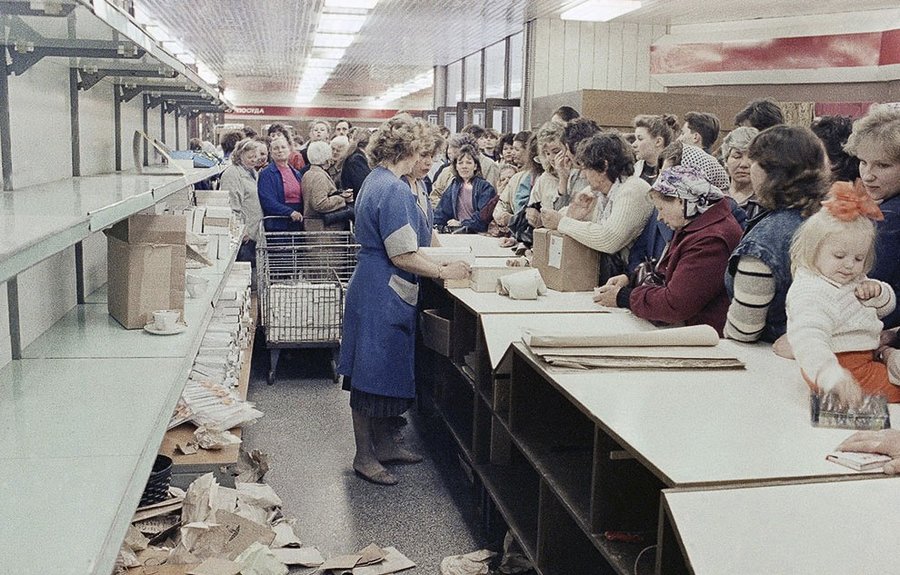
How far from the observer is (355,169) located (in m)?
7.38

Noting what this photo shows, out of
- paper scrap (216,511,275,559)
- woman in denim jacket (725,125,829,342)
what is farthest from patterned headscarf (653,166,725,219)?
paper scrap (216,511,275,559)

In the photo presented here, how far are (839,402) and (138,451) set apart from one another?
5.45 ft

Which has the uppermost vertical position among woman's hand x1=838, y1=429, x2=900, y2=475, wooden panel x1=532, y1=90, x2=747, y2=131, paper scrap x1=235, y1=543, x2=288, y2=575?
wooden panel x1=532, y1=90, x2=747, y2=131

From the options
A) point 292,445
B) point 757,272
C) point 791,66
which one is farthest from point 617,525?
point 791,66

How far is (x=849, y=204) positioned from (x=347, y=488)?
9.06 ft

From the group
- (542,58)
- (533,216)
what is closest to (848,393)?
(533,216)

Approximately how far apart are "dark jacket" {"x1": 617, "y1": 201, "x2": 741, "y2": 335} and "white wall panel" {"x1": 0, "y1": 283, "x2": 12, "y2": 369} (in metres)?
2.15

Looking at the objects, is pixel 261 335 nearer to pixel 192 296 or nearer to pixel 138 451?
pixel 192 296

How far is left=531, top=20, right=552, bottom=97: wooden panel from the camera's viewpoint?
433 inches

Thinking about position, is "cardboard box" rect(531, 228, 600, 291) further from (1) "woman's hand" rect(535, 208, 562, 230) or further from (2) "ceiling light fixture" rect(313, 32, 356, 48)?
(2) "ceiling light fixture" rect(313, 32, 356, 48)

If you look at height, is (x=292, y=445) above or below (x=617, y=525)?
below

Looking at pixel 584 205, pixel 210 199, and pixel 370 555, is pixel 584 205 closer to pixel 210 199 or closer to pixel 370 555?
pixel 370 555

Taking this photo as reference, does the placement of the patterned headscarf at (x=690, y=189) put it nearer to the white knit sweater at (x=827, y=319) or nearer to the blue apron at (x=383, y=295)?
the white knit sweater at (x=827, y=319)

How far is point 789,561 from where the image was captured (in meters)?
1.58
